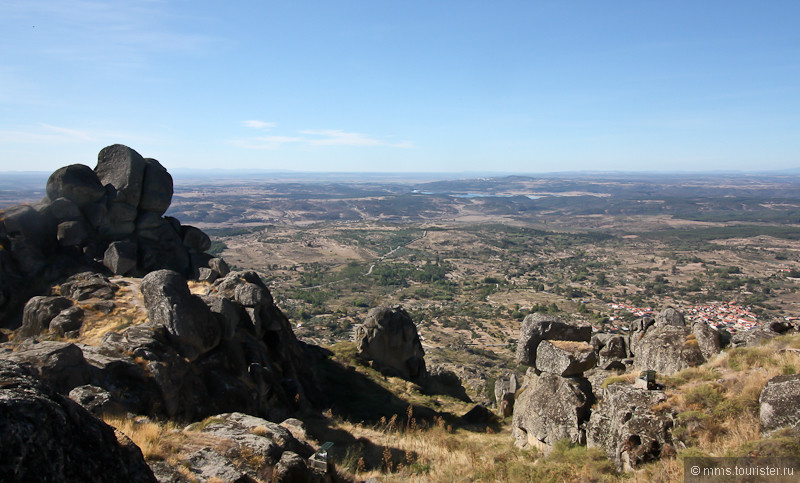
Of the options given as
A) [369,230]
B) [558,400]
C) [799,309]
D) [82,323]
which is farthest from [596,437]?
[369,230]

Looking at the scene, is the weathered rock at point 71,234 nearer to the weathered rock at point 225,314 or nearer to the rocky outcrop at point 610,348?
the weathered rock at point 225,314

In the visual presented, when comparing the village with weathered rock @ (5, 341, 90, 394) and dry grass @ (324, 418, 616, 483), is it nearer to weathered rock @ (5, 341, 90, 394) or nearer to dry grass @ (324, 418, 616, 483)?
dry grass @ (324, 418, 616, 483)

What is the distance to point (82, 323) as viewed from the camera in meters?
16.4

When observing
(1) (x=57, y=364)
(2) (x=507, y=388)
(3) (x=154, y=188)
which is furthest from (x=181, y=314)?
(3) (x=154, y=188)

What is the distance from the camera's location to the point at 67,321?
16.2m

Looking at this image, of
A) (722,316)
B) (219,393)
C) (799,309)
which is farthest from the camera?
(799,309)

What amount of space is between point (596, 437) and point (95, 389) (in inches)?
505

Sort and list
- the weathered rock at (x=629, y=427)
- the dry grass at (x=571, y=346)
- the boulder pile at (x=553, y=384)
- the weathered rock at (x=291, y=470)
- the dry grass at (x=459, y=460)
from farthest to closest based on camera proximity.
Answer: the dry grass at (x=571, y=346)
the boulder pile at (x=553, y=384)
the dry grass at (x=459, y=460)
the weathered rock at (x=629, y=427)
the weathered rock at (x=291, y=470)

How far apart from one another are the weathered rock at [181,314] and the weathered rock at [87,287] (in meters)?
3.88

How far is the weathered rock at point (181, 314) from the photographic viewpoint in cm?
1519

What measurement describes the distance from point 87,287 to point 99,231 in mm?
7526

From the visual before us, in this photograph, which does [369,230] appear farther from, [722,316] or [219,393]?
[219,393]

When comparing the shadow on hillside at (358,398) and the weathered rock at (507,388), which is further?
the weathered rock at (507,388)

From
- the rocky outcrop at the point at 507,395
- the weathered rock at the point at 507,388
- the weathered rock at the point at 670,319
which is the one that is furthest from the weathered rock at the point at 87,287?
the weathered rock at the point at 670,319
